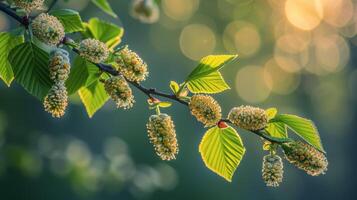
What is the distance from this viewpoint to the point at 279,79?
21.6 meters

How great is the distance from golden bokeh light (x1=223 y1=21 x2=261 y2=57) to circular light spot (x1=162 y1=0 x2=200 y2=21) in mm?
1290

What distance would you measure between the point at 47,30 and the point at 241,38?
19.7 metres

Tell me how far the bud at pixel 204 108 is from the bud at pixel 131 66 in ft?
0.39

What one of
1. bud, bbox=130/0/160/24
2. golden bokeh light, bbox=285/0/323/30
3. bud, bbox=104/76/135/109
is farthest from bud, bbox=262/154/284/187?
golden bokeh light, bbox=285/0/323/30

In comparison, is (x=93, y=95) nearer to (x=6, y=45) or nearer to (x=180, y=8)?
(x=6, y=45)

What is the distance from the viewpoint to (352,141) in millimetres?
18188

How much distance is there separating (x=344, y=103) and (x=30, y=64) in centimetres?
1942

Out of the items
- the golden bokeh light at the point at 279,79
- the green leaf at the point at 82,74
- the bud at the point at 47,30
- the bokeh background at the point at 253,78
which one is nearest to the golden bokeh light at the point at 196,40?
the bokeh background at the point at 253,78

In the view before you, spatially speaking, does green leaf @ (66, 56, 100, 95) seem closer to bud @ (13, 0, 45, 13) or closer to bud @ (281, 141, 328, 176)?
bud @ (13, 0, 45, 13)

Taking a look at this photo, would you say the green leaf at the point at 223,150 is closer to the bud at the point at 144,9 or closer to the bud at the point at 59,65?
the bud at the point at 59,65

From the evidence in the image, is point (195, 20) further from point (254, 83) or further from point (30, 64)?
point (30, 64)

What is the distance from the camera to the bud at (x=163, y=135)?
122cm

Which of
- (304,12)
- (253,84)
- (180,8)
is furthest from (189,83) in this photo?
(253,84)

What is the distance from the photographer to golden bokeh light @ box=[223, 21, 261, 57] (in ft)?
65.4
